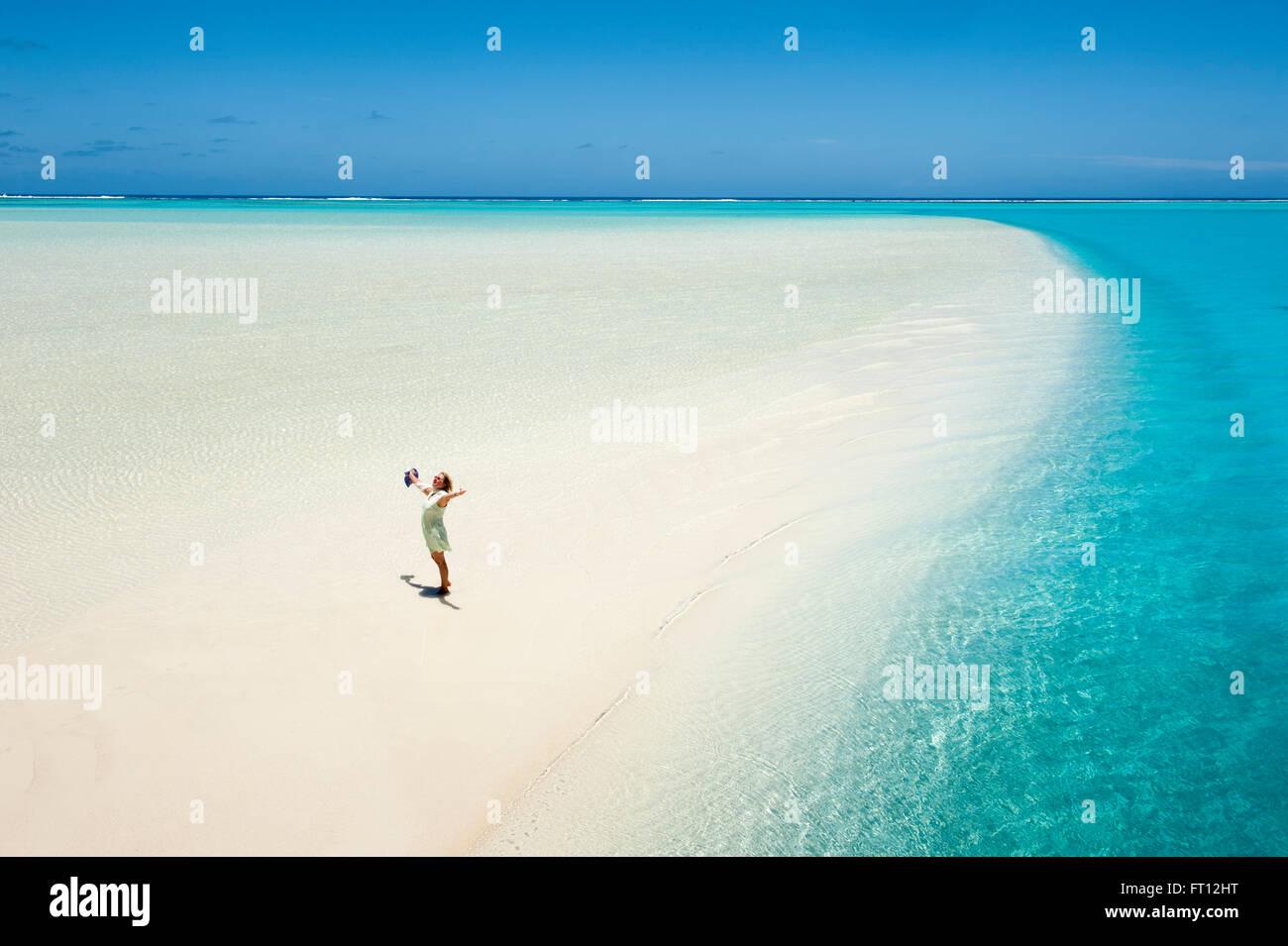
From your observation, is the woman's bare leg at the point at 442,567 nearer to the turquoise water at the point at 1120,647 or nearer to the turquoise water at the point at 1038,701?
the turquoise water at the point at 1038,701

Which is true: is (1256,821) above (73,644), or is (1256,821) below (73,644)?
below

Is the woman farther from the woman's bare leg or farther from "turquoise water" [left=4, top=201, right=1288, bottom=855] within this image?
"turquoise water" [left=4, top=201, right=1288, bottom=855]

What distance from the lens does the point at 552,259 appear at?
35.2m

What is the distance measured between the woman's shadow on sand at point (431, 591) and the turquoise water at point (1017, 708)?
6.00 ft

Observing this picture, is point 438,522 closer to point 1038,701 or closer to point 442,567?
point 442,567

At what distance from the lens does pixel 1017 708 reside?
566 centimetres

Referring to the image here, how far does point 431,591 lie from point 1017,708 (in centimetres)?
430

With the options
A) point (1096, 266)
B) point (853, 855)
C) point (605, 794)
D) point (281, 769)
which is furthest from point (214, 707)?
point (1096, 266)

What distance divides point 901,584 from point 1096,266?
33.1 metres
